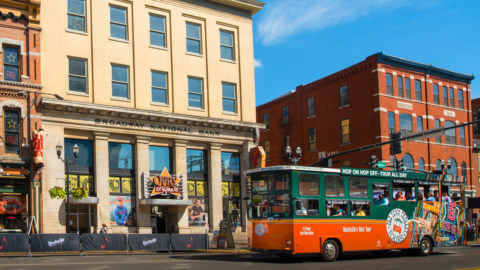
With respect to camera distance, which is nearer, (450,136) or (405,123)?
(405,123)

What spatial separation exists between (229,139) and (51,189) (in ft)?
41.5

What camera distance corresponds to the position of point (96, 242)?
26250mm

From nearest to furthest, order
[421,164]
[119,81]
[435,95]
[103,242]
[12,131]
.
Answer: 1. [103,242]
2. [12,131]
3. [119,81]
4. [421,164]
5. [435,95]

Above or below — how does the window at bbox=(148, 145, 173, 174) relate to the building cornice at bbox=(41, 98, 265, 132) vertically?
below

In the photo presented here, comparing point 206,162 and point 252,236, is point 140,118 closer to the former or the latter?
point 206,162

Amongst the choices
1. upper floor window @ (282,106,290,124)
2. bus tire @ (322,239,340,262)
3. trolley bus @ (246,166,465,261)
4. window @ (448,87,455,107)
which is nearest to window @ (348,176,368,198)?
trolley bus @ (246,166,465,261)

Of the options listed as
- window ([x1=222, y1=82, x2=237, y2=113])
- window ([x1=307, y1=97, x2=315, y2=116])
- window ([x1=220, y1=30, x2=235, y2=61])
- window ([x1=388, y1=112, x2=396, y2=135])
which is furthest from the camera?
window ([x1=307, y1=97, x2=315, y2=116])

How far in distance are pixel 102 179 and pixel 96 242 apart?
638cm

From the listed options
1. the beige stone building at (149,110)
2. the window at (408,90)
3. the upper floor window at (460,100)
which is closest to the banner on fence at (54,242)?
the beige stone building at (149,110)

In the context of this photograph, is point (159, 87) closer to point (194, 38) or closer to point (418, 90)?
point (194, 38)

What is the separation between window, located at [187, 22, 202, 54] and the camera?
3743 centimetres

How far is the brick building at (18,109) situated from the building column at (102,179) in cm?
337

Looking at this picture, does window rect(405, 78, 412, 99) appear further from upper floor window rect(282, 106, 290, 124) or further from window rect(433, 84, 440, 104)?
upper floor window rect(282, 106, 290, 124)

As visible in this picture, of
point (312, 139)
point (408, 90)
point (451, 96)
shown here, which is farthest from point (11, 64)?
point (451, 96)
